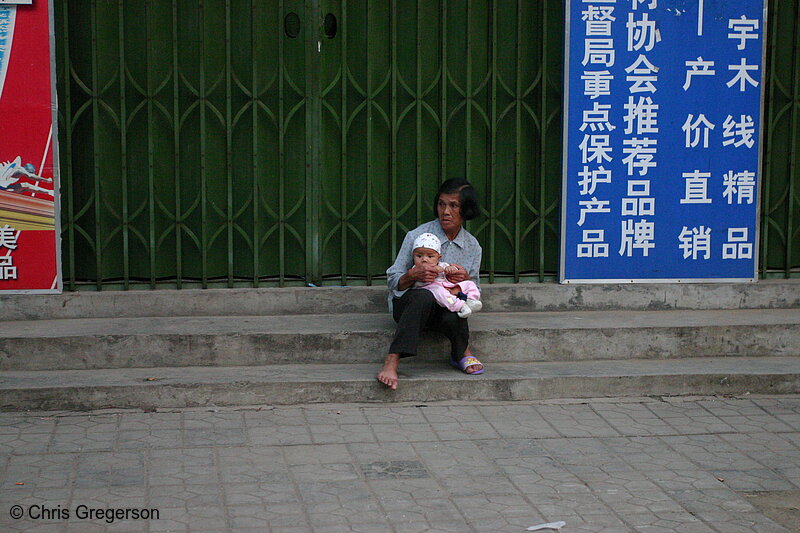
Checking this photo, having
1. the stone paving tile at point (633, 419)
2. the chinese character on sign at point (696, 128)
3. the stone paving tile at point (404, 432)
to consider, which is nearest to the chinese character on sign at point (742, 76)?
the chinese character on sign at point (696, 128)

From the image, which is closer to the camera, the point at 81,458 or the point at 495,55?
the point at 81,458

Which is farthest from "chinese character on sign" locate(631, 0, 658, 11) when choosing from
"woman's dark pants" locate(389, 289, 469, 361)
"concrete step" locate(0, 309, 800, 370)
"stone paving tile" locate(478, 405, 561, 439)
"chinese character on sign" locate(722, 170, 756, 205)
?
"stone paving tile" locate(478, 405, 561, 439)

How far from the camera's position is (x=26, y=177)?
20.2ft

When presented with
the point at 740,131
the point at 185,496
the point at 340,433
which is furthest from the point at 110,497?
the point at 740,131

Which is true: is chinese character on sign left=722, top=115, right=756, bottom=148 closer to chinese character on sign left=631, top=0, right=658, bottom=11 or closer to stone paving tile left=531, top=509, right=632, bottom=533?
chinese character on sign left=631, top=0, right=658, bottom=11

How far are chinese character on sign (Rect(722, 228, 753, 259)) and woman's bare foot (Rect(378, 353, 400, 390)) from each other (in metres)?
2.69

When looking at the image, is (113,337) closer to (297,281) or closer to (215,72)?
(297,281)

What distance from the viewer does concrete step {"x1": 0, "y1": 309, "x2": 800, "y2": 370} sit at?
5828 mm

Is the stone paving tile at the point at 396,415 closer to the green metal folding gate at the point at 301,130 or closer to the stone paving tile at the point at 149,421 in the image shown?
the stone paving tile at the point at 149,421

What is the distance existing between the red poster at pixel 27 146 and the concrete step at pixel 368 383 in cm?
86

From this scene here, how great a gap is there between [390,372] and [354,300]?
43.9 inches

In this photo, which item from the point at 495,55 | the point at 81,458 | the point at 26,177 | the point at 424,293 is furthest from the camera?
the point at 495,55

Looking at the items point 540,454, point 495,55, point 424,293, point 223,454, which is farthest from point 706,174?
point 223,454

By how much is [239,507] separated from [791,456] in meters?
2.77
